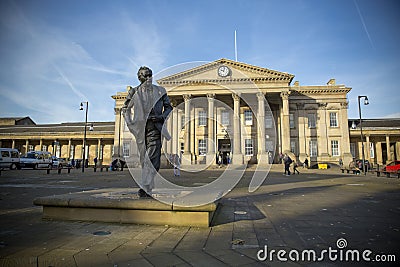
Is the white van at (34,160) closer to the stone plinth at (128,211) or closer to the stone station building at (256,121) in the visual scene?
the stone station building at (256,121)

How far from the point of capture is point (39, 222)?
454cm

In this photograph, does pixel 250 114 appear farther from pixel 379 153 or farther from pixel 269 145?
pixel 379 153

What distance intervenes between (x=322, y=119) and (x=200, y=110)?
21353 mm

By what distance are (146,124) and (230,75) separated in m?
34.8

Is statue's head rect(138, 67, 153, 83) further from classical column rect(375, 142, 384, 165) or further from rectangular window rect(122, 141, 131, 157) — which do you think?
classical column rect(375, 142, 384, 165)

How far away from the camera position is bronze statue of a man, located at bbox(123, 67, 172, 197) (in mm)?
4773

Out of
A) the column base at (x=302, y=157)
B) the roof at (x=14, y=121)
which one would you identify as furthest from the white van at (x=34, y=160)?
the roof at (x=14, y=121)

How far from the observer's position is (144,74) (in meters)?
4.88

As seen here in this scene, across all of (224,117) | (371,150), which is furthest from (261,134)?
(371,150)

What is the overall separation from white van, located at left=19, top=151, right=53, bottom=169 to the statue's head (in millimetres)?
33793

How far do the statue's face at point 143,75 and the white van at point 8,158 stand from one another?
3095 cm

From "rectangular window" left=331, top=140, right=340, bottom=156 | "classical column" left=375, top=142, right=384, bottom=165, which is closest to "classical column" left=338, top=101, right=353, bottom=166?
"rectangular window" left=331, top=140, right=340, bottom=156

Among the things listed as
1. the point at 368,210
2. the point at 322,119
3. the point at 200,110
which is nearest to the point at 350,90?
the point at 322,119

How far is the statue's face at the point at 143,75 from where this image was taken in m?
4.89
